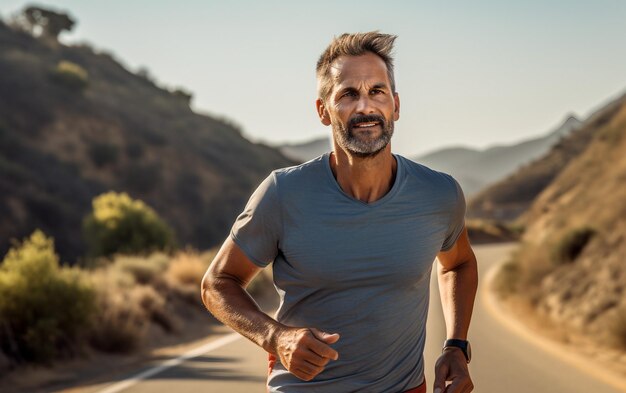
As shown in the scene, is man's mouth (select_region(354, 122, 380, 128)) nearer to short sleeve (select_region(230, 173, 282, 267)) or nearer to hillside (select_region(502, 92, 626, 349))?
short sleeve (select_region(230, 173, 282, 267))

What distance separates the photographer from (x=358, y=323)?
3291 millimetres

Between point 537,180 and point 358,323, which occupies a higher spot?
point 537,180

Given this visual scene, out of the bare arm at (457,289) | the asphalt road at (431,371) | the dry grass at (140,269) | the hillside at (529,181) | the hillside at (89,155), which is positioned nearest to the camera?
the bare arm at (457,289)

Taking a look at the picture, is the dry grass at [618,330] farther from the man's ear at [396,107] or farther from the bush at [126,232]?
the bush at [126,232]

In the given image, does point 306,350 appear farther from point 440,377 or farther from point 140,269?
point 140,269

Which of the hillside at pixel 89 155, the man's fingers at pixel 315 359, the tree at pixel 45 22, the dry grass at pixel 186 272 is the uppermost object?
the tree at pixel 45 22

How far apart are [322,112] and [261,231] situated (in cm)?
53

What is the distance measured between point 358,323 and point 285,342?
0.37 metres

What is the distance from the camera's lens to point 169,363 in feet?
38.4

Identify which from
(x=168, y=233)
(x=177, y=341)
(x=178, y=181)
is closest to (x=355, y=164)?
(x=177, y=341)

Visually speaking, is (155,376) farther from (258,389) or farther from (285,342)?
(285,342)

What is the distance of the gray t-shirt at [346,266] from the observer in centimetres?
328

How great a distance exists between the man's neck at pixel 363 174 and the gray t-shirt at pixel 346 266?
60mm

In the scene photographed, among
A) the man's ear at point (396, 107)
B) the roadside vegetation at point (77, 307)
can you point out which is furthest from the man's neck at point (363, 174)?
the roadside vegetation at point (77, 307)
